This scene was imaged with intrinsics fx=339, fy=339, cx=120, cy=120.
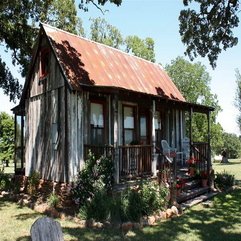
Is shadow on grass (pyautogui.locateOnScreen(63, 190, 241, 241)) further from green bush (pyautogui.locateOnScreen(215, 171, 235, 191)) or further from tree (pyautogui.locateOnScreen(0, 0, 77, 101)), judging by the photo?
tree (pyautogui.locateOnScreen(0, 0, 77, 101))

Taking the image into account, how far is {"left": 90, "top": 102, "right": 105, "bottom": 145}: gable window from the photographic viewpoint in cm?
1270

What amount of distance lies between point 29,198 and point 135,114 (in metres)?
5.58

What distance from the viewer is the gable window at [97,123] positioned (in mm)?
12703

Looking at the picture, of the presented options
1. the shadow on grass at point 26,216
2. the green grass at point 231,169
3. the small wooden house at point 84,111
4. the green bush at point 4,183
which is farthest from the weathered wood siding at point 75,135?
the green grass at point 231,169

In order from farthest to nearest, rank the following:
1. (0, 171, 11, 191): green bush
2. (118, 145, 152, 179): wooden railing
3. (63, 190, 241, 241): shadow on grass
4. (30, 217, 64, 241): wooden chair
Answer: (0, 171, 11, 191): green bush < (118, 145, 152, 179): wooden railing < (63, 190, 241, 241): shadow on grass < (30, 217, 64, 241): wooden chair

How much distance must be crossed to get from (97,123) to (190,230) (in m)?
5.53

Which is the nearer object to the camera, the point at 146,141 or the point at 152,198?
the point at 152,198

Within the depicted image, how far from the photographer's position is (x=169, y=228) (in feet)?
29.7

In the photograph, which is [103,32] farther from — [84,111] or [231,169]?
[84,111]

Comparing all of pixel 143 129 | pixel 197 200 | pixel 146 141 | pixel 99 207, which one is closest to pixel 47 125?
pixel 143 129

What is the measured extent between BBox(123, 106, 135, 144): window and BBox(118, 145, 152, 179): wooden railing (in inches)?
62.4

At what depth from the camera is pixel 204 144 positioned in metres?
16.2

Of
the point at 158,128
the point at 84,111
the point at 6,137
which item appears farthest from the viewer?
the point at 6,137

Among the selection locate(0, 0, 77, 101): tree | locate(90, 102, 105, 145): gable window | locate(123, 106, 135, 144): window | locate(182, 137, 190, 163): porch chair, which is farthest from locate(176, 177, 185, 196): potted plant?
locate(0, 0, 77, 101): tree
